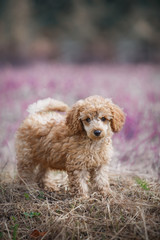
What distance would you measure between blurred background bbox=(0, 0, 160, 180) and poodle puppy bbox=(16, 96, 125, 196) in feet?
13.5

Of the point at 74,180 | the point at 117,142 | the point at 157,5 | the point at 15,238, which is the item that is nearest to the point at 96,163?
the point at 74,180

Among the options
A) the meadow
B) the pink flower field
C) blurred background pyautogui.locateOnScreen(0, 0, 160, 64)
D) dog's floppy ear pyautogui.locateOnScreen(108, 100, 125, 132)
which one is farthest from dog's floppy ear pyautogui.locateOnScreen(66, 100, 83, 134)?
blurred background pyautogui.locateOnScreen(0, 0, 160, 64)

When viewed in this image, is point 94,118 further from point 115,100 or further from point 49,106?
point 115,100

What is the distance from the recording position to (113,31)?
58.1 feet

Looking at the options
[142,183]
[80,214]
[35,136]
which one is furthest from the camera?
[35,136]

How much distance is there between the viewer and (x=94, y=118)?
302 cm

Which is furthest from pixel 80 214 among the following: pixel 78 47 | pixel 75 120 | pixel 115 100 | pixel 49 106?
pixel 78 47

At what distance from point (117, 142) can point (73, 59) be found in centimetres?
1348

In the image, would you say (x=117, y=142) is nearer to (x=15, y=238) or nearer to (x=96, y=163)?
(x=96, y=163)

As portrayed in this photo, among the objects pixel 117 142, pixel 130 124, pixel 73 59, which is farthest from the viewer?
pixel 73 59

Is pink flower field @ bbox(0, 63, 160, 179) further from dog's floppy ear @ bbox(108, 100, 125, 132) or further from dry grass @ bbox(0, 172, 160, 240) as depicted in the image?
dog's floppy ear @ bbox(108, 100, 125, 132)

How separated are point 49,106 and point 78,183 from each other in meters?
1.17

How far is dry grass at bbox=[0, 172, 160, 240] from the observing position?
8.04 ft

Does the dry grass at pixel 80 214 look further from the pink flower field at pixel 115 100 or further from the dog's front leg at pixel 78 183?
the pink flower field at pixel 115 100
